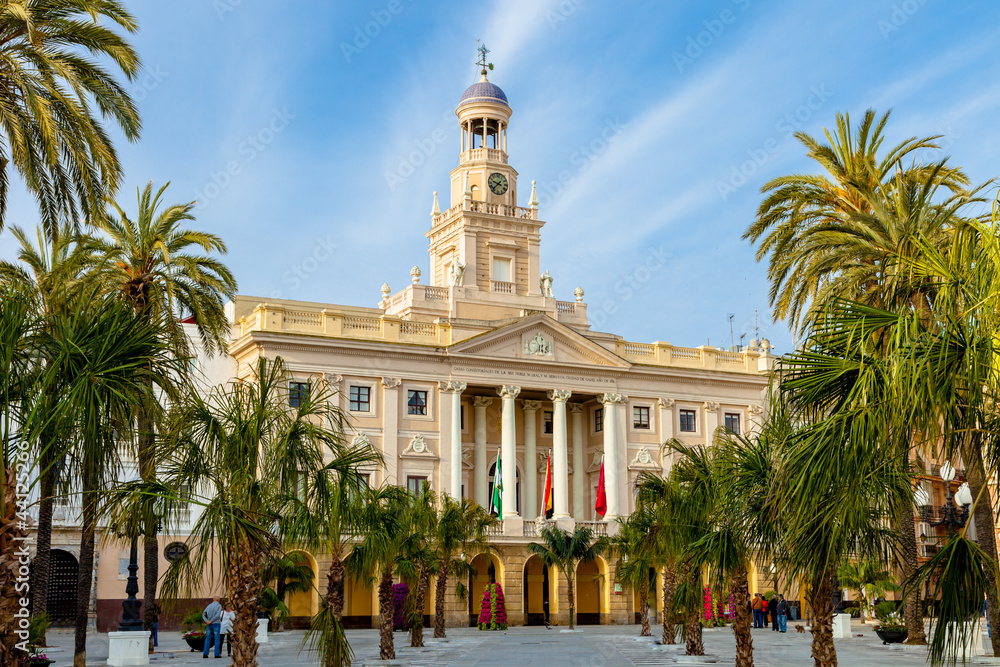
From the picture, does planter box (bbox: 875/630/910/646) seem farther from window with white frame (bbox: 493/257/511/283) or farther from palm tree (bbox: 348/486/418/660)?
window with white frame (bbox: 493/257/511/283)

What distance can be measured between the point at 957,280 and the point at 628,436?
49.1m

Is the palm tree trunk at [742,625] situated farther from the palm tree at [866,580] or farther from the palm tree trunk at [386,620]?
the palm tree at [866,580]

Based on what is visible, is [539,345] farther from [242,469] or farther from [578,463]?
[242,469]

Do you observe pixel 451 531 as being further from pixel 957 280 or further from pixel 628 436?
pixel 957 280

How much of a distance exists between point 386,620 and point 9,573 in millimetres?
16978

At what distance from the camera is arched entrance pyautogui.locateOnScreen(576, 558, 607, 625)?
57531 millimetres

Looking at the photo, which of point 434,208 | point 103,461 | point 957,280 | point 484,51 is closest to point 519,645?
point 103,461

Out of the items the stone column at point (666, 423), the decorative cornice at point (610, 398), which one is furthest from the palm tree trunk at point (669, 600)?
the stone column at point (666, 423)

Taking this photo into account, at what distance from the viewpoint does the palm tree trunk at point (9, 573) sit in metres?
13.6

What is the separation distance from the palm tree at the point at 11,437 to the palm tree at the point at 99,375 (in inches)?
12.7

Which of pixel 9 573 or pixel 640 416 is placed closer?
pixel 9 573

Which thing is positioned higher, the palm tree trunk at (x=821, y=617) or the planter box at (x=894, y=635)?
the palm tree trunk at (x=821, y=617)

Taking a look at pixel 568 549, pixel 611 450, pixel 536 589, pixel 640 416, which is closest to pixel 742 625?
pixel 568 549

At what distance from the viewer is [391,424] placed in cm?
5450
